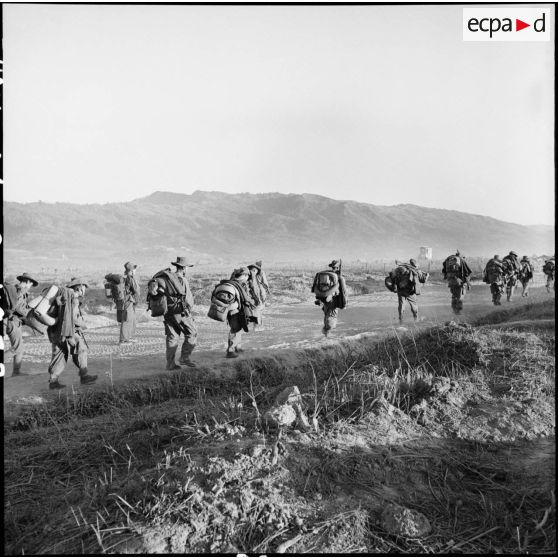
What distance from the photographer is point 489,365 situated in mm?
6172

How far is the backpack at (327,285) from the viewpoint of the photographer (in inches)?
436

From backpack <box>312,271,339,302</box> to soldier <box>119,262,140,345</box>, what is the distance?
445cm

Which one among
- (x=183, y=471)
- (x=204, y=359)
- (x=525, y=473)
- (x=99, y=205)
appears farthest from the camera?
(x=99, y=205)

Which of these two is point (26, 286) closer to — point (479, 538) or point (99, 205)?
point (479, 538)

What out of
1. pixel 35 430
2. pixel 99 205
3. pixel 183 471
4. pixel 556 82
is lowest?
pixel 35 430

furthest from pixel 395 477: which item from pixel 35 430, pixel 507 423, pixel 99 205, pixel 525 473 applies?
pixel 99 205

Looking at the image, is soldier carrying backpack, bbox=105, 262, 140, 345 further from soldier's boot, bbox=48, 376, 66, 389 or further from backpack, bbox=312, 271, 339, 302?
backpack, bbox=312, 271, 339, 302

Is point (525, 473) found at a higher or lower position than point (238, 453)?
lower

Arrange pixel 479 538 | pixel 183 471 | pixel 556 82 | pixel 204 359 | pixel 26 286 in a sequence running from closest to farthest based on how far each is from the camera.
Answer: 1. pixel 479 538
2. pixel 183 471
3. pixel 556 82
4. pixel 26 286
5. pixel 204 359

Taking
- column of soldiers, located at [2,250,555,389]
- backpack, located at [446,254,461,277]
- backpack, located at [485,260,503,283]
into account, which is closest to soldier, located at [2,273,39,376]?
column of soldiers, located at [2,250,555,389]

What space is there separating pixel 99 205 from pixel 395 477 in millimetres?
79983

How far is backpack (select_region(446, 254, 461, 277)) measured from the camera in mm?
15266

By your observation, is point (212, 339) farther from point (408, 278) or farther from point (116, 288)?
point (408, 278)

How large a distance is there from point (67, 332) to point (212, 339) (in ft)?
18.7
